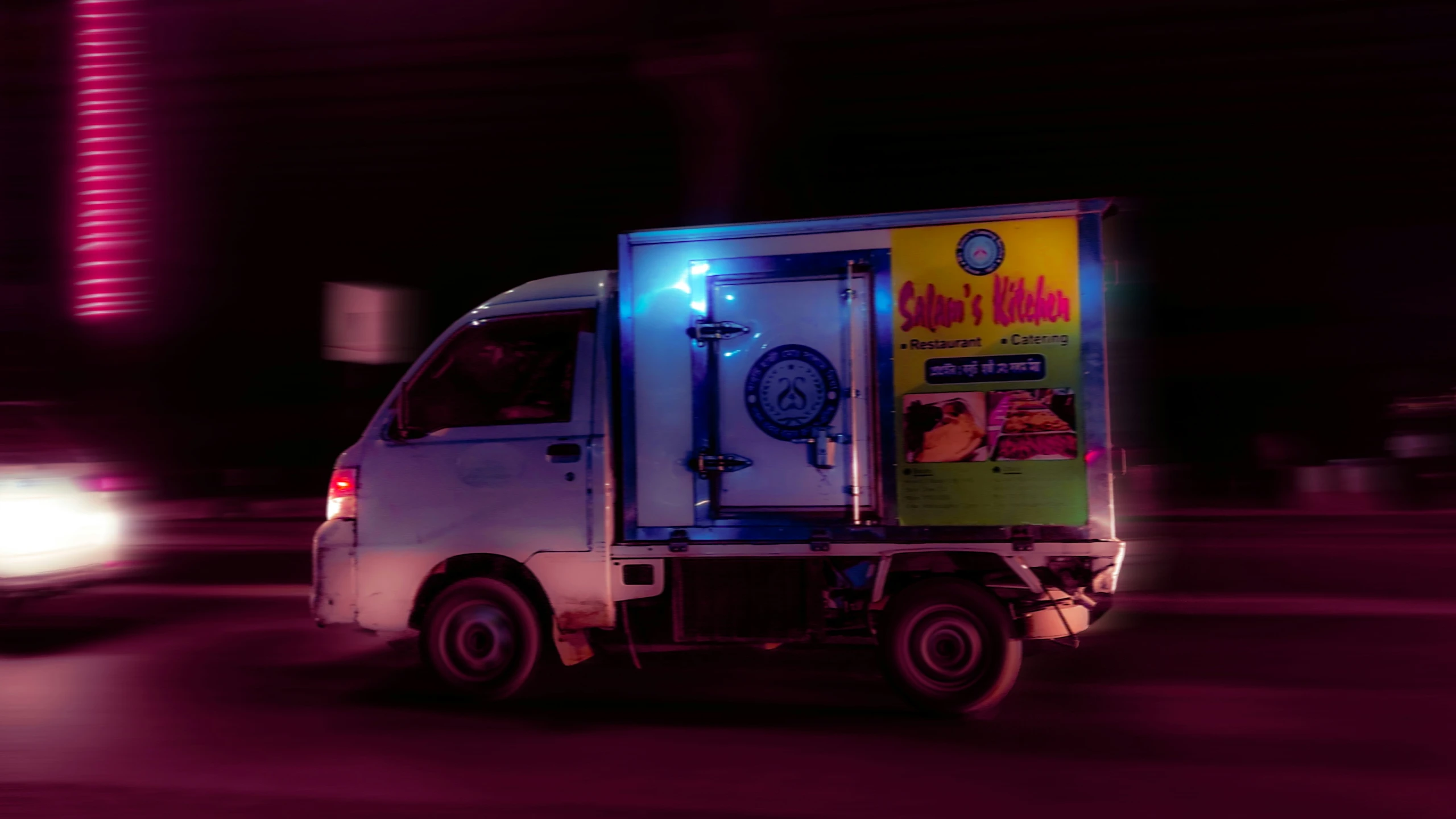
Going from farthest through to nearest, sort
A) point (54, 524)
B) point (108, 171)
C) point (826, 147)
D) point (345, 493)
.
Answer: point (108, 171) < point (826, 147) < point (54, 524) < point (345, 493)

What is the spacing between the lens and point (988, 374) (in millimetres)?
5246

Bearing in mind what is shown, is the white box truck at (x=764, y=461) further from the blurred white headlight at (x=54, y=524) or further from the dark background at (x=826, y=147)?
the dark background at (x=826, y=147)

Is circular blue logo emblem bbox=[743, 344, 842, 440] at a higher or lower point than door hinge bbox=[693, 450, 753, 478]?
higher

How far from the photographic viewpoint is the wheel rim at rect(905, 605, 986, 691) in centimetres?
536

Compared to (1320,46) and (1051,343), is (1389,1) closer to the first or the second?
(1320,46)

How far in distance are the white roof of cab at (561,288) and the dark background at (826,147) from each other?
252 inches

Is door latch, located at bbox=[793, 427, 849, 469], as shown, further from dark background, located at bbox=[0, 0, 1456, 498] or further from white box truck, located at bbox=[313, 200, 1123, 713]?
dark background, located at bbox=[0, 0, 1456, 498]

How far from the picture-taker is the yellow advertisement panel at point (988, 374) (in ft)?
16.9

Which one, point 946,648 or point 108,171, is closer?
point 946,648

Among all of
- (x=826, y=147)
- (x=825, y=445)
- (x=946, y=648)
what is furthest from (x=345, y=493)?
(x=826, y=147)

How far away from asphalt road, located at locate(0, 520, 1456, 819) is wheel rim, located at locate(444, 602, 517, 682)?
0.64ft

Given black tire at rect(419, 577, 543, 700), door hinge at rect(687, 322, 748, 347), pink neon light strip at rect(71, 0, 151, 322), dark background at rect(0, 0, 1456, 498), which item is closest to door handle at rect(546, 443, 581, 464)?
black tire at rect(419, 577, 543, 700)

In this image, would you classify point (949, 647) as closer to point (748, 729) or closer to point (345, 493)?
point (748, 729)

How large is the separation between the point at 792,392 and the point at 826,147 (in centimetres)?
830
